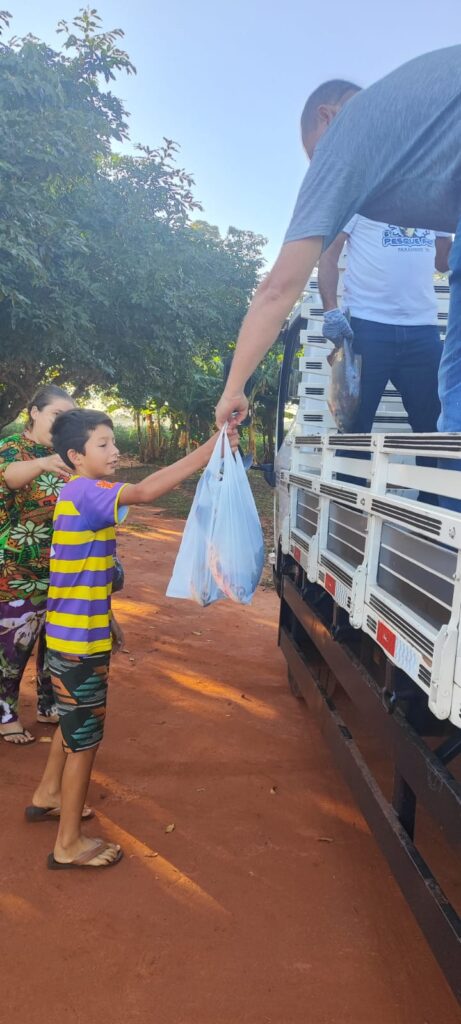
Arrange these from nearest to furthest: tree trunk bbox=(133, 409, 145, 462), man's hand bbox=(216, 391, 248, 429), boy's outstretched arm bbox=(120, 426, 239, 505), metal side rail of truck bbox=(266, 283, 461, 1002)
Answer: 1. metal side rail of truck bbox=(266, 283, 461, 1002)
2. man's hand bbox=(216, 391, 248, 429)
3. boy's outstretched arm bbox=(120, 426, 239, 505)
4. tree trunk bbox=(133, 409, 145, 462)

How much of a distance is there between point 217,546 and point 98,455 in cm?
54

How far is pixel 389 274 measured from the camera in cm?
303

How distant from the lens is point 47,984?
1.87m

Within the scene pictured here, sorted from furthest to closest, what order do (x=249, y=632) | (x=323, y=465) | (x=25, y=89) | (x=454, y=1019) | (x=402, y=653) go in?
1. (x=25, y=89)
2. (x=249, y=632)
3. (x=323, y=465)
4. (x=454, y=1019)
5. (x=402, y=653)

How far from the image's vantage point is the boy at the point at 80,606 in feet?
7.44

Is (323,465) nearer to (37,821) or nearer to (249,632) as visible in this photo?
(37,821)

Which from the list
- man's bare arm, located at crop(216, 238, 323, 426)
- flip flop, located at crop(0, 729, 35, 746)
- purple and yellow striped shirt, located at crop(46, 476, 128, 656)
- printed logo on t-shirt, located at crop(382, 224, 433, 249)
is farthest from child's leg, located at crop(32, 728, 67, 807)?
printed logo on t-shirt, located at crop(382, 224, 433, 249)

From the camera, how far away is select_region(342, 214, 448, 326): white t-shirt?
2.99m

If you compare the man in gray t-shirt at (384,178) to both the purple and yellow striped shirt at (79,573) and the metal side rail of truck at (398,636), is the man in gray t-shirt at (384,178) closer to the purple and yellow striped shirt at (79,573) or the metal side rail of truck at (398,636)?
the metal side rail of truck at (398,636)

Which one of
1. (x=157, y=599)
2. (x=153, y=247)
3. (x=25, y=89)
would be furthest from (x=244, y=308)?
(x=157, y=599)

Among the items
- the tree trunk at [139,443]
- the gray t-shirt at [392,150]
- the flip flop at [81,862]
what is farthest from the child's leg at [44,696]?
the tree trunk at [139,443]

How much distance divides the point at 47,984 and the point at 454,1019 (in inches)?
44.4

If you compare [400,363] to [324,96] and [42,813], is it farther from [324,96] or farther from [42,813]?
[42,813]

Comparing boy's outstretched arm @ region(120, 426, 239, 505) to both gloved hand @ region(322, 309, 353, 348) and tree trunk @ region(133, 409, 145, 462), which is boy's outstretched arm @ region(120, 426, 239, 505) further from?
tree trunk @ region(133, 409, 145, 462)
